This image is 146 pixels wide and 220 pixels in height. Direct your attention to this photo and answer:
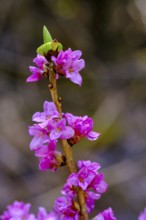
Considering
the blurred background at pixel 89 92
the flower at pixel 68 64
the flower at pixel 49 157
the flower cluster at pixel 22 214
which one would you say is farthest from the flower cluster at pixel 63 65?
the blurred background at pixel 89 92

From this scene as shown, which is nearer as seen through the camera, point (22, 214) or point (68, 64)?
point (68, 64)

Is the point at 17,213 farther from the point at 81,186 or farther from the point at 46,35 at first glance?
the point at 46,35

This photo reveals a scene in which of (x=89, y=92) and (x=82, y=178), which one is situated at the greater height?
(x=89, y=92)

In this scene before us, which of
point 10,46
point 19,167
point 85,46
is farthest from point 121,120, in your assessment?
point 10,46

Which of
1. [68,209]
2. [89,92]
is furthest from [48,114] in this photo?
[89,92]

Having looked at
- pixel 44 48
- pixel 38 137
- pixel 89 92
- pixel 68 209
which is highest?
pixel 89 92

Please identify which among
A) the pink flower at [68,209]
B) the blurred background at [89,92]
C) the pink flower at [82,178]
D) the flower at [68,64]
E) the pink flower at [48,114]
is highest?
the blurred background at [89,92]

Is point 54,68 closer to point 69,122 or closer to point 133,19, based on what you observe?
point 69,122

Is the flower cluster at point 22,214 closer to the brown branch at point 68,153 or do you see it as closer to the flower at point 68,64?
the brown branch at point 68,153
